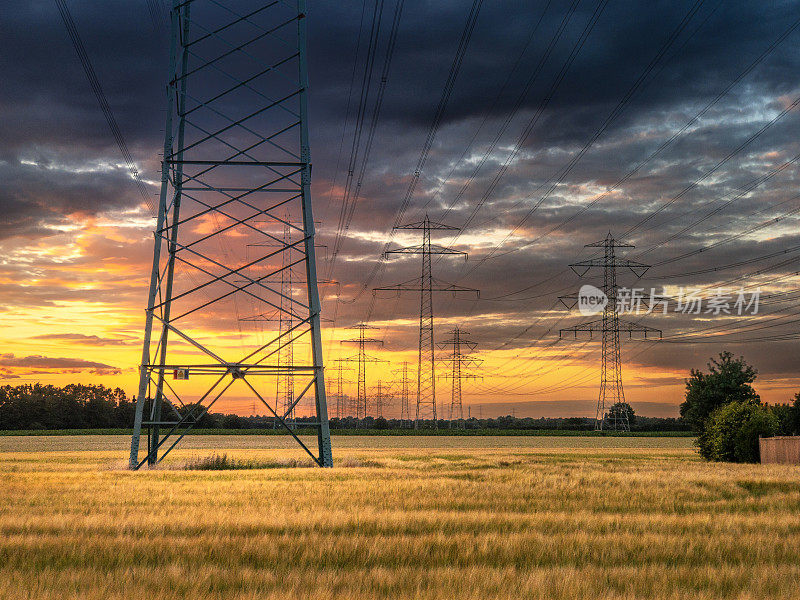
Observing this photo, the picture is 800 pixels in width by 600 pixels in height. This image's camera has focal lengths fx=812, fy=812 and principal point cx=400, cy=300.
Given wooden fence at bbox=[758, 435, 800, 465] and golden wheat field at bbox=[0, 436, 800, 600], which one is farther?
wooden fence at bbox=[758, 435, 800, 465]

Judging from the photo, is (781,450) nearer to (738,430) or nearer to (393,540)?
(738,430)

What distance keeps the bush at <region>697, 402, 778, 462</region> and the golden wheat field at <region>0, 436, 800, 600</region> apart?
2198 cm

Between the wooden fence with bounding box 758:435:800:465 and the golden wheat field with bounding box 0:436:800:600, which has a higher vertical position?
the wooden fence with bounding box 758:435:800:465

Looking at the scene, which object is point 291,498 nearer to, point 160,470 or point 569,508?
point 569,508

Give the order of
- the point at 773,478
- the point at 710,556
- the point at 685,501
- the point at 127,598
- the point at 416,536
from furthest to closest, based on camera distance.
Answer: the point at 773,478 < the point at 685,501 < the point at 416,536 < the point at 710,556 < the point at 127,598

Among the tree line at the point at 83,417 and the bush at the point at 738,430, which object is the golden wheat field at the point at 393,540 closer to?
the bush at the point at 738,430

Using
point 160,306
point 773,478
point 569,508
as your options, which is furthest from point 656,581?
point 160,306

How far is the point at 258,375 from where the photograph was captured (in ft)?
104

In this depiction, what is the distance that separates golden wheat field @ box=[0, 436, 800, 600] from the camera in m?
10.2

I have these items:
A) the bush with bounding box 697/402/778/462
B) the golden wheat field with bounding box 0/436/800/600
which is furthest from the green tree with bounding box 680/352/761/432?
the golden wheat field with bounding box 0/436/800/600

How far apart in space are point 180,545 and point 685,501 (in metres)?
14.5

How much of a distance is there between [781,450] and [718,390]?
35.9ft

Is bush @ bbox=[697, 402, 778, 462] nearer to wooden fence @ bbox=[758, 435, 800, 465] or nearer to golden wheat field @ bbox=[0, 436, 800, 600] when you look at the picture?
wooden fence @ bbox=[758, 435, 800, 465]

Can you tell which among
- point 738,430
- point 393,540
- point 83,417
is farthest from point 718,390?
point 83,417
